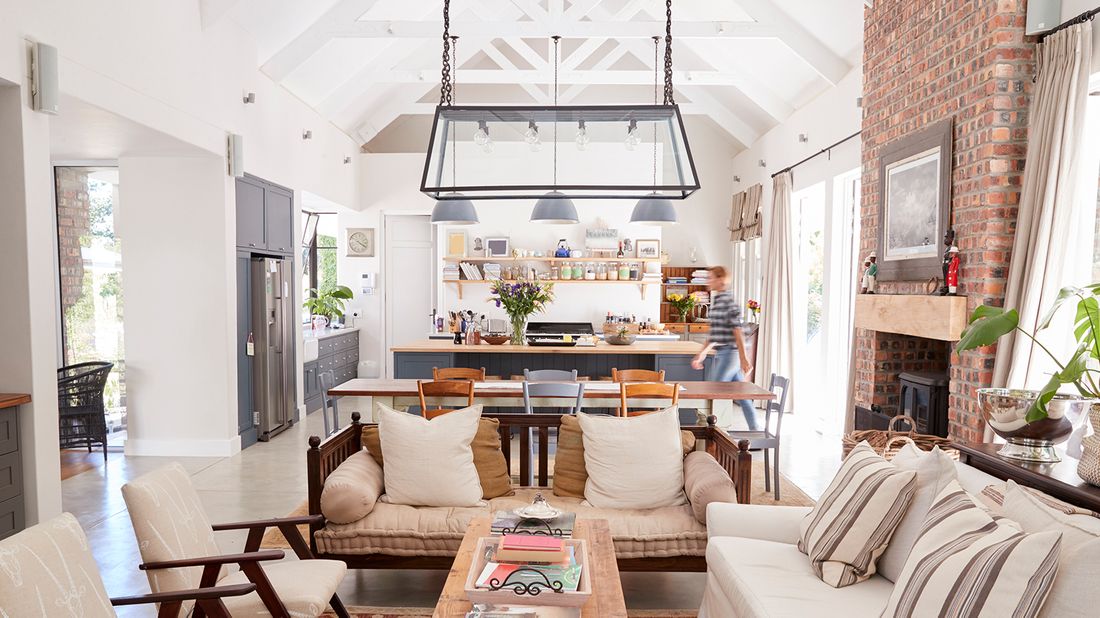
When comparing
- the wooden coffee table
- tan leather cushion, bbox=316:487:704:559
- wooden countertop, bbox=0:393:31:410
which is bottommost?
tan leather cushion, bbox=316:487:704:559

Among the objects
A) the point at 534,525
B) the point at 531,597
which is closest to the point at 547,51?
the point at 534,525

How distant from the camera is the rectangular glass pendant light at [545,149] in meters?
3.24

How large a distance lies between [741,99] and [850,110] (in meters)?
2.95

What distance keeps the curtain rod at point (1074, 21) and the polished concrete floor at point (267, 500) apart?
3.13 meters

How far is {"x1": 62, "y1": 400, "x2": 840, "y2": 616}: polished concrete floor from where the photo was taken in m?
3.37

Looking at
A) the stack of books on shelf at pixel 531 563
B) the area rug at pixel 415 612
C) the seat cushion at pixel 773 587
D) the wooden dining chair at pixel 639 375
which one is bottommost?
the area rug at pixel 415 612

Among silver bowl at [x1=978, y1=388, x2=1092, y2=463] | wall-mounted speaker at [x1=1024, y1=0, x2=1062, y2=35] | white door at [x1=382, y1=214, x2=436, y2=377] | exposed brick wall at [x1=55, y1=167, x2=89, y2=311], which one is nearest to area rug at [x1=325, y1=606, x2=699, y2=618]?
silver bowl at [x1=978, y1=388, x2=1092, y2=463]

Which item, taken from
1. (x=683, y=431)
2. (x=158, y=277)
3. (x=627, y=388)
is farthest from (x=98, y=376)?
(x=683, y=431)

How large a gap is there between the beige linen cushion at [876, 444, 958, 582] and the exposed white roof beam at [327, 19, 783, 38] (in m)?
5.08

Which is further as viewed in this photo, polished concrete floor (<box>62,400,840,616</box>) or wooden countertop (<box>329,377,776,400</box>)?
wooden countertop (<box>329,377,776,400</box>)

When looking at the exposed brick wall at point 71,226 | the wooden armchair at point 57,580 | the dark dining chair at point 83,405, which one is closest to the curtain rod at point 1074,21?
the wooden armchair at point 57,580

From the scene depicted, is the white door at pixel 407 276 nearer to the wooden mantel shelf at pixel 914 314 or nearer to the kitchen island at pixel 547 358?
the kitchen island at pixel 547 358

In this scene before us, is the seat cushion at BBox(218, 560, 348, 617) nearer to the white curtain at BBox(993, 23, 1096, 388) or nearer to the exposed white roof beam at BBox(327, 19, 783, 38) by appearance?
the white curtain at BBox(993, 23, 1096, 388)

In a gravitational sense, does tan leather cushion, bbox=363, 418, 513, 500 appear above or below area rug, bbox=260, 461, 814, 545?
above
